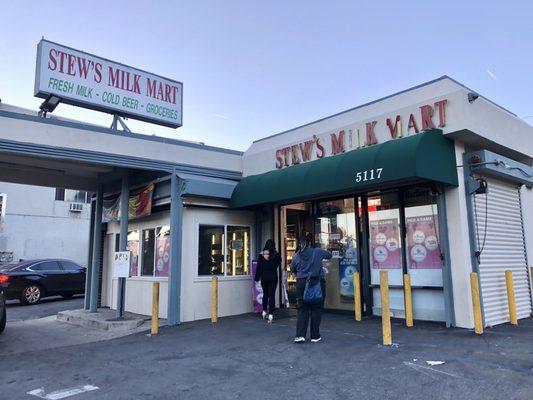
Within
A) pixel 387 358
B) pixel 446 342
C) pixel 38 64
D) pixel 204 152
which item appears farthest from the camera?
pixel 204 152

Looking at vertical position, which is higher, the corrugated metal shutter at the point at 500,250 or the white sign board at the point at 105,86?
the white sign board at the point at 105,86

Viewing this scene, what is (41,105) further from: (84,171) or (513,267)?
→ (513,267)

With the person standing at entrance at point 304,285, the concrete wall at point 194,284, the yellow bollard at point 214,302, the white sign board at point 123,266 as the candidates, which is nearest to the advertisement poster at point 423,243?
the person standing at entrance at point 304,285

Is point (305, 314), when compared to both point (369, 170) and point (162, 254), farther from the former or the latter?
point (162, 254)

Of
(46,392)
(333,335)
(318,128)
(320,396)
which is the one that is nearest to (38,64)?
(318,128)

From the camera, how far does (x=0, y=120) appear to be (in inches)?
348

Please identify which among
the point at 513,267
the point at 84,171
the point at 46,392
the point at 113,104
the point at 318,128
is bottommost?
the point at 46,392

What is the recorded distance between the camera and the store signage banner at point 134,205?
11525 mm

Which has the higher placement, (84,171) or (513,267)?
(84,171)

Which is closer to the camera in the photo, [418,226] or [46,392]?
[46,392]

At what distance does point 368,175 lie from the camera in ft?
28.4

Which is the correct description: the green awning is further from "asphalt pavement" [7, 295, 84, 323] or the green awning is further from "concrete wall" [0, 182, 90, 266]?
"concrete wall" [0, 182, 90, 266]

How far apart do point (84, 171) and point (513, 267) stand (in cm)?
1091

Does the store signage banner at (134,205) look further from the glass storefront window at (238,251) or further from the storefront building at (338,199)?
the glass storefront window at (238,251)
